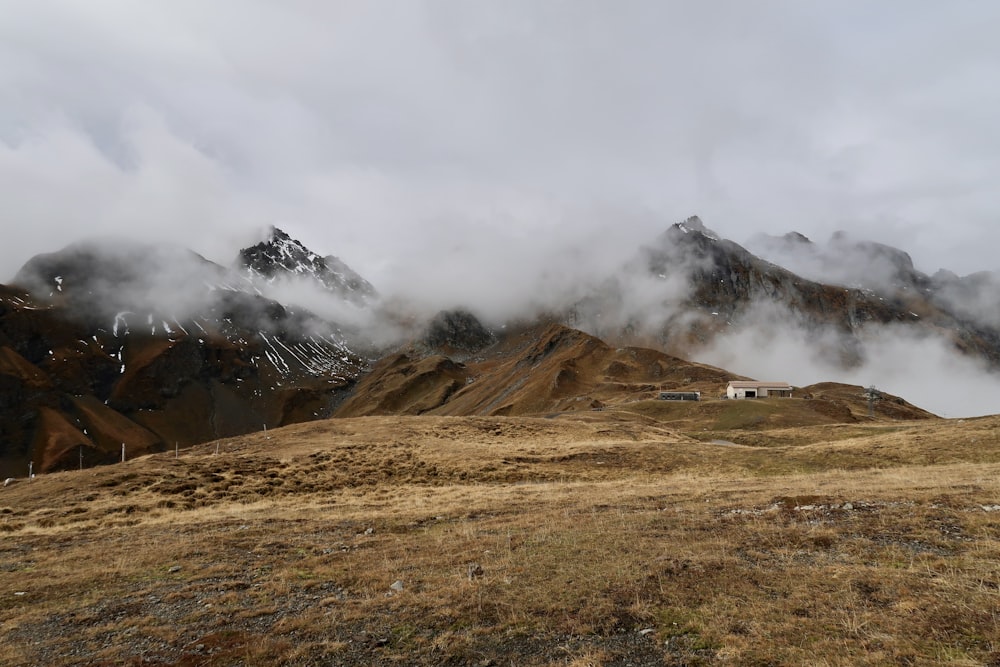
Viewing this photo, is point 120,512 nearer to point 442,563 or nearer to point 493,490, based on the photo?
point 493,490

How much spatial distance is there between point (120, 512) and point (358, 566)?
720 inches

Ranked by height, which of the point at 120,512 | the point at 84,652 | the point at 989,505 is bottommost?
the point at 120,512

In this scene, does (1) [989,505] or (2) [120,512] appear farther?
(2) [120,512]

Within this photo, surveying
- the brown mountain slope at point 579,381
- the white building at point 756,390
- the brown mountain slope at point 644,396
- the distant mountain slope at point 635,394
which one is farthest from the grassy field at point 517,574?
the brown mountain slope at point 579,381

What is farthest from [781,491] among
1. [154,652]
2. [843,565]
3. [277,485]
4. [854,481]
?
[277,485]

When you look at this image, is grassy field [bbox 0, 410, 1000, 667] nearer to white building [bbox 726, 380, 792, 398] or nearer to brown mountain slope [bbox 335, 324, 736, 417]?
white building [bbox 726, 380, 792, 398]

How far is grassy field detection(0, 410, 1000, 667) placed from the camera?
869 centimetres

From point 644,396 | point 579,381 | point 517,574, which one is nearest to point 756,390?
point 644,396

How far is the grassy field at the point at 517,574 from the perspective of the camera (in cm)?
869

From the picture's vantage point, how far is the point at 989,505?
15.4m

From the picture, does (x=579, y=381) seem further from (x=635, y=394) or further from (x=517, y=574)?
(x=517, y=574)

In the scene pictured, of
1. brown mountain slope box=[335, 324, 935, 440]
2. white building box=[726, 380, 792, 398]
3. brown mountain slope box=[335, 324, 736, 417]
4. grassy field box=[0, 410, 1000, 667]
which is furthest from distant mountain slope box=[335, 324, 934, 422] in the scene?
grassy field box=[0, 410, 1000, 667]

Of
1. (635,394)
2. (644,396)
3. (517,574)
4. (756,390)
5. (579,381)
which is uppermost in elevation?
(579,381)

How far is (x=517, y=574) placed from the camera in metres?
12.4
